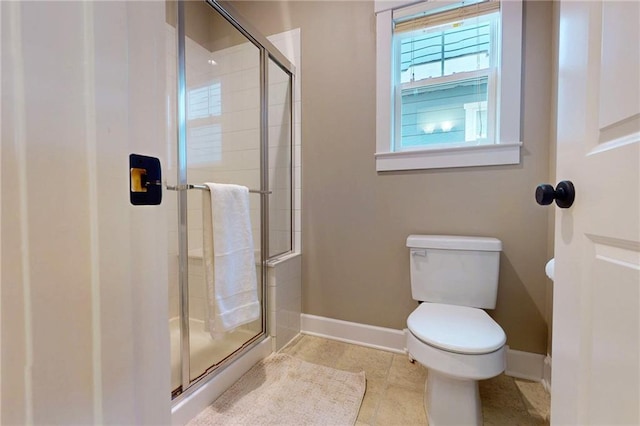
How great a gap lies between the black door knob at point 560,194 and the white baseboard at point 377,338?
129 cm

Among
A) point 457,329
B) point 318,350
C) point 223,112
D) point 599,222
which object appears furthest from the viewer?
point 223,112

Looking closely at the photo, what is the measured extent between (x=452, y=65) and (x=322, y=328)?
1834mm

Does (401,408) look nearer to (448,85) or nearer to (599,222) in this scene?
(599,222)

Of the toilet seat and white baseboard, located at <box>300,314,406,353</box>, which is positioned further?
white baseboard, located at <box>300,314,406,353</box>

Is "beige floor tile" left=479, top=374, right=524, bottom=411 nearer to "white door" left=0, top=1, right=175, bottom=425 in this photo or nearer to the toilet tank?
the toilet tank

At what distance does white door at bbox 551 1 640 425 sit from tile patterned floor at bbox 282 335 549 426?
0.76 m

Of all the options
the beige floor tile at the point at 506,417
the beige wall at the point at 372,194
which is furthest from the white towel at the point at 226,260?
the beige floor tile at the point at 506,417

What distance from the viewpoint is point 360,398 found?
129 cm

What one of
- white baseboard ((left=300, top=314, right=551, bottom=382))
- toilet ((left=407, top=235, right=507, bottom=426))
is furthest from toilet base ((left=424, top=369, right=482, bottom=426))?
white baseboard ((left=300, top=314, right=551, bottom=382))

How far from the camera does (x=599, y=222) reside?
1.54ft

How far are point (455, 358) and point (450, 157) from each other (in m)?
1.03

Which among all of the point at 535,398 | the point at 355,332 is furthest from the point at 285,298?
the point at 535,398

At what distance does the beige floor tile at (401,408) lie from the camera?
1171 millimetres

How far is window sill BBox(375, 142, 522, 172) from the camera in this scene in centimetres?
146
